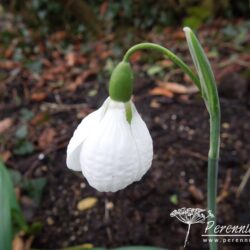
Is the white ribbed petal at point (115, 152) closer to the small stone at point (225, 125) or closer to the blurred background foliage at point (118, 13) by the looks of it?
the small stone at point (225, 125)

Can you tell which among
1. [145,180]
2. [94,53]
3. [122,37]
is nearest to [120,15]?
[122,37]

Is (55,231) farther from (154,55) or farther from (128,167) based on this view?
(154,55)

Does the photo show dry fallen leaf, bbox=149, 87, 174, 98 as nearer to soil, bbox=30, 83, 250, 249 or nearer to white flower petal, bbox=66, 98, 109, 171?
soil, bbox=30, 83, 250, 249

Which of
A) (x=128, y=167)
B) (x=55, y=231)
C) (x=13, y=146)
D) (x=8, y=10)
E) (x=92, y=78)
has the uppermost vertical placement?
(x=8, y=10)

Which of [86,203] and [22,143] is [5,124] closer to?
[22,143]

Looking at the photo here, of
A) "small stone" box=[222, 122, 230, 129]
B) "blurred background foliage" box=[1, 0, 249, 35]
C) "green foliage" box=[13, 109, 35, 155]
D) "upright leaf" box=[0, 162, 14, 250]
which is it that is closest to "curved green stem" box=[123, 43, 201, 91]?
"upright leaf" box=[0, 162, 14, 250]

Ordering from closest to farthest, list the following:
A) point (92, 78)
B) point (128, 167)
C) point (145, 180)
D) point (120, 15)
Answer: point (128, 167), point (145, 180), point (92, 78), point (120, 15)
